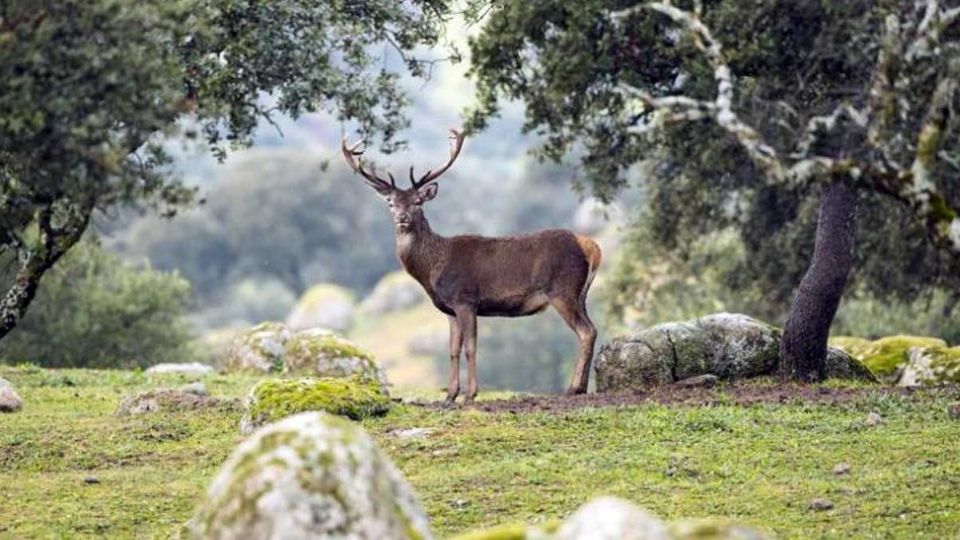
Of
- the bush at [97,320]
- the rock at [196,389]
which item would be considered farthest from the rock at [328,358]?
the bush at [97,320]

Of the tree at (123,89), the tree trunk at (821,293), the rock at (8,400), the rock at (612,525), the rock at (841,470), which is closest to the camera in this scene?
the rock at (612,525)

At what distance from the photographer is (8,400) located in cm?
2609

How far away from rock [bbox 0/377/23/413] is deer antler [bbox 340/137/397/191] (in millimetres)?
6232

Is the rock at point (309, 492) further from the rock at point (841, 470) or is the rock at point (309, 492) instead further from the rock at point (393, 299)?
the rock at point (393, 299)

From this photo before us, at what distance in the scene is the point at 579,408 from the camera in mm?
23516

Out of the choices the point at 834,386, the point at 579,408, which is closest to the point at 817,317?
the point at 834,386

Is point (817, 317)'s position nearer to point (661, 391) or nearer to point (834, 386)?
point (834, 386)

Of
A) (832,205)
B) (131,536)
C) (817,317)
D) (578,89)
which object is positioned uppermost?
(578,89)

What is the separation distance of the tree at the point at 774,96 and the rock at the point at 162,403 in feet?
22.3

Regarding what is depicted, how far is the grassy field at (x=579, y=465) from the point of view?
713 inches

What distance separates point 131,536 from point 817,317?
39.3 feet

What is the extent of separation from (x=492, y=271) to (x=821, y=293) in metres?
5.00

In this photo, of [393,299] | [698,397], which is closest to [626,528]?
[698,397]

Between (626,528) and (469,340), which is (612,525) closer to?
(626,528)
